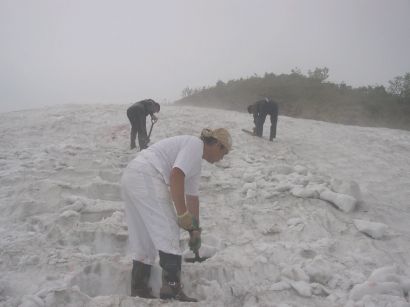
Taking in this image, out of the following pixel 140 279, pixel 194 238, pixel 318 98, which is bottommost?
pixel 140 279

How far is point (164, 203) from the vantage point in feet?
9.06

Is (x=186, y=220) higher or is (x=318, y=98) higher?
(x=318, y=98)

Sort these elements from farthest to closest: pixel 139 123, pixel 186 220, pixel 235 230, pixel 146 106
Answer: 1. pixel 146 106
2. pixel 139 123
3. pixel 235 230
4. pixel 186 220

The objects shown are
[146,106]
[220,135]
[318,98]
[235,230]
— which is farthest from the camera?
[318,98]

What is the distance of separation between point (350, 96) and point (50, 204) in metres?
17.3

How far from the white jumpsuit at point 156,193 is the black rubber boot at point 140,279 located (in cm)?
5

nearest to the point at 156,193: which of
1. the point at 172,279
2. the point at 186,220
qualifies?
the point at 186,220

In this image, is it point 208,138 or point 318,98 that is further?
point 318,98

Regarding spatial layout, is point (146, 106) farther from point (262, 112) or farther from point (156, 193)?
point (156, 193)

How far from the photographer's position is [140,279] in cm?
292

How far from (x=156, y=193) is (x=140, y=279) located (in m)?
0.74

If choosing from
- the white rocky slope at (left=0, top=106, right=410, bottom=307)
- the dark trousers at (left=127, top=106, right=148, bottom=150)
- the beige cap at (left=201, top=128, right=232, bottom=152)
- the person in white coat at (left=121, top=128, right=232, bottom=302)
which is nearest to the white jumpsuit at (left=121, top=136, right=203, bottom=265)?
the person in white coat at (left=121, top=128, right=232, bottom=302)

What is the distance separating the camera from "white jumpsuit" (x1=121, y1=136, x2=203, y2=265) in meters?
2.71

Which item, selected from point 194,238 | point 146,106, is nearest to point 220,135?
point 194,238
